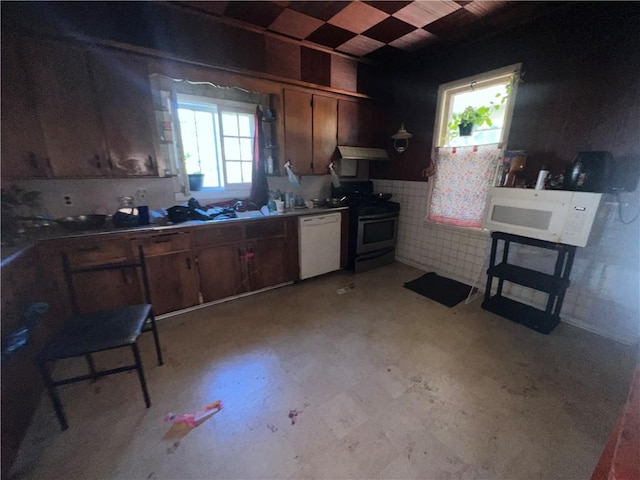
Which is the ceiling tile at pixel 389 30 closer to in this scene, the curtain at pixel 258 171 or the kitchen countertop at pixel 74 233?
the curtain at pixel 258 171

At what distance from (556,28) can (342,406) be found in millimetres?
3593

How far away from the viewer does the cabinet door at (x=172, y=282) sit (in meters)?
2.33

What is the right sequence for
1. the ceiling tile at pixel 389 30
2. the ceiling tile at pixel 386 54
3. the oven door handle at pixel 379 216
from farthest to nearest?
the oven door handle at pixel 379 216 < the ceiling tile at pixel 386 54 < the ceiling tile at pixel 389 30

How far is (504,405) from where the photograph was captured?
159 centimetres

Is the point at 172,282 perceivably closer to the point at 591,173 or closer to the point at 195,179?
the point at 195,179

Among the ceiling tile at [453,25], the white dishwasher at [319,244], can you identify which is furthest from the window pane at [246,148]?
the ceiling tile at [453,25]

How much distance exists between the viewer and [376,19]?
8.18 feet

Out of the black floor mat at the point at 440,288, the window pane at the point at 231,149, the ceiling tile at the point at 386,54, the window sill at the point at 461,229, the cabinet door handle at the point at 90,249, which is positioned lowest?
the black floor mat at the point at 440,288

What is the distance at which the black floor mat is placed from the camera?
2.87m

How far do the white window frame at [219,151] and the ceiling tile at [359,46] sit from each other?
1334 mm

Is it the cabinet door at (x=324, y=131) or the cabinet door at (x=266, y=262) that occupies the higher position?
the cabinet door at (x=324, y=131)

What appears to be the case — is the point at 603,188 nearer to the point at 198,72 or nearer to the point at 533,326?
the point at 533,326

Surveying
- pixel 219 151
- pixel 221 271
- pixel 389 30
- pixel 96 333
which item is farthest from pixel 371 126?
pixel 96 333

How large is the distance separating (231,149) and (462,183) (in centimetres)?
285
